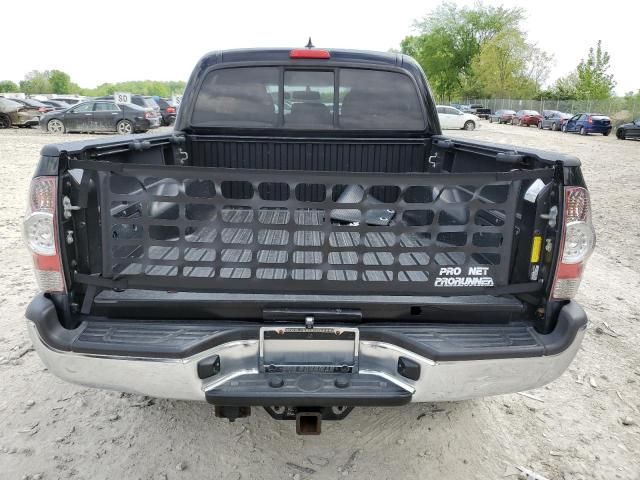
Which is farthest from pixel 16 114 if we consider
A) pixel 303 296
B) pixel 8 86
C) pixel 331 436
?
pixel 8 86

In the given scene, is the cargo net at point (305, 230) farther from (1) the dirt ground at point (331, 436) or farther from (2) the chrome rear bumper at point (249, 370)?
(1) the dirt ground at point (331, 436)

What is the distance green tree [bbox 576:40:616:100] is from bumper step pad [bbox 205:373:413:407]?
5547 centimetres

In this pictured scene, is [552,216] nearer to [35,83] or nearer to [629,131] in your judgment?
[629,131]

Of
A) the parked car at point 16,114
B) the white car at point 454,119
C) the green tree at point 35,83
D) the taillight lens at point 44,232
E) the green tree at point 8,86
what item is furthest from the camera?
the green tree at point 35,83

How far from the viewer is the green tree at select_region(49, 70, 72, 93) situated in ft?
371

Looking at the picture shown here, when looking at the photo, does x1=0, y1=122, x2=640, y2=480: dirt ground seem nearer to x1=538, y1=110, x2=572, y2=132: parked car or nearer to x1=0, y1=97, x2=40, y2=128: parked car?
x1=0, y1=97, x2=40, y2=128: parked car

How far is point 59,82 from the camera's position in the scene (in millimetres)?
114000

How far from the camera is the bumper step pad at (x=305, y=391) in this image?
2094 mm

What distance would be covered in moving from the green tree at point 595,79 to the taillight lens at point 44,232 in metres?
56.0

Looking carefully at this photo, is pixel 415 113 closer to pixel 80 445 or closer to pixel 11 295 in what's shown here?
pixel 80 445

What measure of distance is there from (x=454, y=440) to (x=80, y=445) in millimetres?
2111

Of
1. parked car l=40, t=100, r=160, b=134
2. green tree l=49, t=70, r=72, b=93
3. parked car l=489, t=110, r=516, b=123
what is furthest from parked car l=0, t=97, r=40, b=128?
green tree l=49, t=70, r=72, b=93

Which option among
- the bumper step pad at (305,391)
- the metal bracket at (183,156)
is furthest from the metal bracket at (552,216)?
the metal bracket at (183,156)

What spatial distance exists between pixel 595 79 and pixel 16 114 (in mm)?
51429
